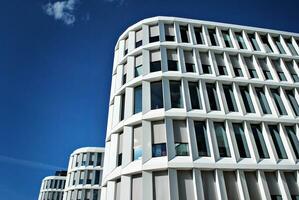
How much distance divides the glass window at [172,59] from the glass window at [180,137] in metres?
4.21

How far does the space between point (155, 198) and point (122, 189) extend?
2.01 metres

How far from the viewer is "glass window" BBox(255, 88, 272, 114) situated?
1462cm

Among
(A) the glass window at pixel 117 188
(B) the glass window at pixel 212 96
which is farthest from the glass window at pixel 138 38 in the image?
(A) the glass window at pixel 117 188

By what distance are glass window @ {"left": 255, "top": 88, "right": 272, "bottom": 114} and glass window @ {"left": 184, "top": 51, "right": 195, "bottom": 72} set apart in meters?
5.15

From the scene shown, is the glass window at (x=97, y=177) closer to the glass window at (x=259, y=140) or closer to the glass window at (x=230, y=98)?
the glass window at (x=230, y=98)

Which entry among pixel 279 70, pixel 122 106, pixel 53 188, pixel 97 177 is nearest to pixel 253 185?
pixel 122 106

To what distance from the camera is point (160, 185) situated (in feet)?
35.3

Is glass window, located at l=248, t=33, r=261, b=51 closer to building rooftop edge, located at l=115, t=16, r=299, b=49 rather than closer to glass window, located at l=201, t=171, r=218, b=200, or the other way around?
building rooftop edge, located at l=115, t=16, r=299, b=49

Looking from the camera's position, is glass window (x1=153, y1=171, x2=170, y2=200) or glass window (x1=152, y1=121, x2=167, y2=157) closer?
glass window (x1=153, y1=171, x2=170, y2=200)

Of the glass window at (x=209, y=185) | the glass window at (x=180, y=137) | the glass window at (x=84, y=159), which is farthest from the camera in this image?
the glass window at (x=84, y=159)

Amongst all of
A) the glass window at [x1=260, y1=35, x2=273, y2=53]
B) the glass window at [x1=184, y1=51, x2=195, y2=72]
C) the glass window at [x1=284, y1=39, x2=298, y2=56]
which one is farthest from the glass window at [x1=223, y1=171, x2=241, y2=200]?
the glass window at [x1=284, y1=39, x2=298, y2=56]

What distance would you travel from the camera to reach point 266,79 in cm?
1616

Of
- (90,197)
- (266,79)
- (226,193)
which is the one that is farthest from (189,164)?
(90,197)

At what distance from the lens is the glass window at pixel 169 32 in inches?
643
